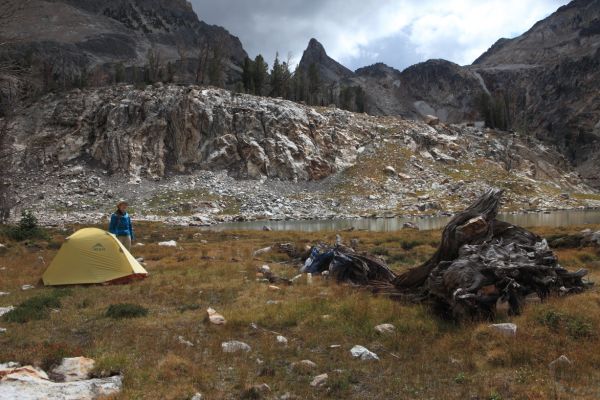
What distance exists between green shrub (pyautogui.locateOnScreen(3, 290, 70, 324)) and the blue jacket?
563 centimetres

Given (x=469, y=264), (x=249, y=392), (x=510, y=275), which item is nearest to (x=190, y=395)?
(x=249, y=392)

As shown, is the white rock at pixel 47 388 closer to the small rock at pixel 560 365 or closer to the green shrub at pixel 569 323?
the small rock at pixel 560 365

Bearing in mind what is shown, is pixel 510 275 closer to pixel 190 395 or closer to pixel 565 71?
pixel 190 395

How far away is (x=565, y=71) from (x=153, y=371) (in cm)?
23458

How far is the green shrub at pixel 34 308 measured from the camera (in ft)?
35.3

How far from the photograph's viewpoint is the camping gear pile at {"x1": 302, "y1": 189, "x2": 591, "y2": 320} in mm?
9711

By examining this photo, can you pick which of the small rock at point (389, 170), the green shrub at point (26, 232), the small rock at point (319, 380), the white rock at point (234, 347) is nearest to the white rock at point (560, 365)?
the small rock at point (319, 380)

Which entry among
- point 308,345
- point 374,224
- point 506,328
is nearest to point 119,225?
point 308,345

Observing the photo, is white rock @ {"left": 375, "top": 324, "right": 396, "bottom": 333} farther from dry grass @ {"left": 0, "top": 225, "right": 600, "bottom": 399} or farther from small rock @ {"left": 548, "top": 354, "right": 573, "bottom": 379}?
small rock @ {"left": 548, "top": 354, "right": 573, "bottom": 379}

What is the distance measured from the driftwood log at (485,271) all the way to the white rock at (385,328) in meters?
1.41

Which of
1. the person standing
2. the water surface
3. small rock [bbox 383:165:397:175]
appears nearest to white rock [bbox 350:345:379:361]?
the person standing

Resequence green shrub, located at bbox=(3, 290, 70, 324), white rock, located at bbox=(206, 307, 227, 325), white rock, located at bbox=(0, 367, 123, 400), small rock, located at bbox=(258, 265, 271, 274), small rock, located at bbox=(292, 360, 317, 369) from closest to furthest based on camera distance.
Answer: white rock, located at bbox=(0, 367, 123, 400) → small rock, located at bbox=(292, 360, 317, 369) → white rock, located at bbox=(206, 307, 227, 325) → green shrub, located at bbox=(3, 290, 70, 324) → small rock, located at bbox=(258, 265, 271, 274)

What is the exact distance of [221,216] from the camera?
199ft

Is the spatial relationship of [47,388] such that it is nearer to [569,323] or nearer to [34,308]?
[34,308]
